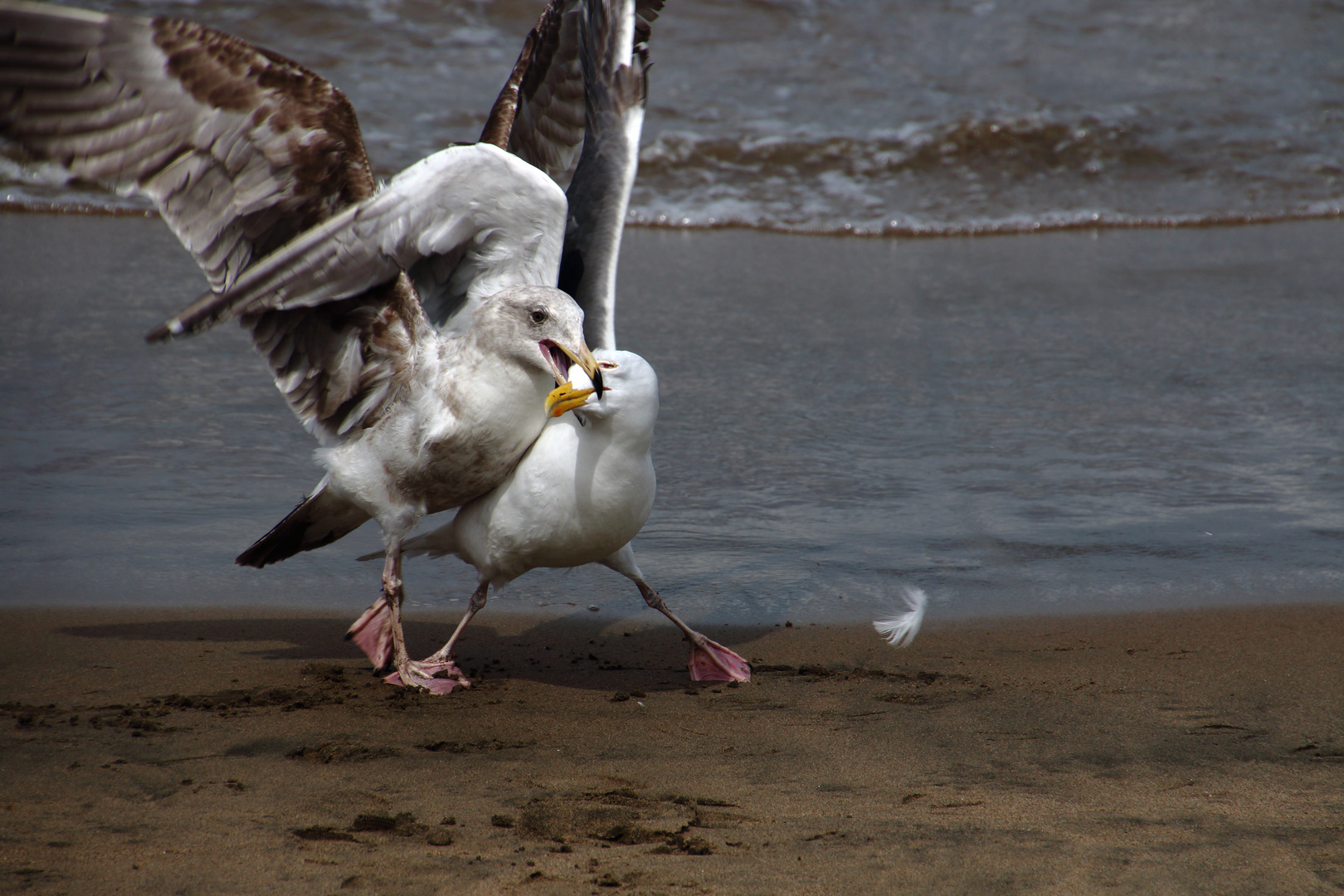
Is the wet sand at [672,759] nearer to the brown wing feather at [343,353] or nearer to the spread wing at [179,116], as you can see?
the brown wing feather at [343,353]

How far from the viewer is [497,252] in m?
3.90

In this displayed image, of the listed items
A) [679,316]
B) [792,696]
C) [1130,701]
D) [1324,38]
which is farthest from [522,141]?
[1324,38]

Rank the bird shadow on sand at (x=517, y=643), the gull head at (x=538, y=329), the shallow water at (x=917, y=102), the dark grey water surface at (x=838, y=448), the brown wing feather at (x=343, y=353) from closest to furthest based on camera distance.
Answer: the gull head at (x=538, y=329), the bird shadow on sand at (x=517, y=643), the brown wing feather at (x=343, y=353), the dark grey water surface at (x=838, y=448), the shallow water at (x=917, y=102)

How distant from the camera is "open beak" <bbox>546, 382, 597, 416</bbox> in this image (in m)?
3.58

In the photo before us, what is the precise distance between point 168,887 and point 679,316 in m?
5.34

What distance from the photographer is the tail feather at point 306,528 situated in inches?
162

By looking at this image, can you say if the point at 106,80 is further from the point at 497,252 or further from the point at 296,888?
the point at 296,888

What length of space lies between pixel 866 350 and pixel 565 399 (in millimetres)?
3339

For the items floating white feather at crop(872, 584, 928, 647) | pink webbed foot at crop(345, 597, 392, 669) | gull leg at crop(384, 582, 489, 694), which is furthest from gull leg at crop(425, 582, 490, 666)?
floating white feather at crop(872, 584, 928, 647)

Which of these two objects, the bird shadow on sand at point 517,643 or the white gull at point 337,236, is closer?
the white gull at point 337,236

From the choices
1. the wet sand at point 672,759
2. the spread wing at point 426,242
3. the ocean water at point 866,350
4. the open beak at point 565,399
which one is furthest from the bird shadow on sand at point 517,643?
the spread wing at point 426,242

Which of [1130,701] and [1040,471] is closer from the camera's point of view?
[1130,701]

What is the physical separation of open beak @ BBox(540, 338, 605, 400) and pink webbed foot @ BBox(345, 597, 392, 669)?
888mm

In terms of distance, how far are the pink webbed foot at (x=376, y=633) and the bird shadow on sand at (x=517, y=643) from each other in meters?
0.08
